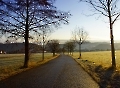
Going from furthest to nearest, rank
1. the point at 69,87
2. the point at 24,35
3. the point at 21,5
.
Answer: the point at 24,35 → the point at 21,5 → the point at 69,87

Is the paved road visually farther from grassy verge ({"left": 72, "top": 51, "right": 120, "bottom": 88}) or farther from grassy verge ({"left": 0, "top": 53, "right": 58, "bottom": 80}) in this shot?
grassy verge ({"left": 0, "top": 53, "right": 58, "bottom": 80})

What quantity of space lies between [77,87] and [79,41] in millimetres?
52693

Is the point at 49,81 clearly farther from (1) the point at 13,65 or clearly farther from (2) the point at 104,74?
(1) the point at 13,65

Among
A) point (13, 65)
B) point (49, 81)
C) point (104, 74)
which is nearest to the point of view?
point (49, 81)

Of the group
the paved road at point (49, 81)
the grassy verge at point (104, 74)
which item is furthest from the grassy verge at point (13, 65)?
the grassy verge at point (104, 74)

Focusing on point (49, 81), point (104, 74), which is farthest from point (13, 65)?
point (49, 81)

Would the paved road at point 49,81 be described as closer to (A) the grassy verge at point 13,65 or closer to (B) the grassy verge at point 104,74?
(B) the grassy verge at point 104,74

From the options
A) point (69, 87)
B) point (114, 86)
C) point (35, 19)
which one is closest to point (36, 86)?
point (69, 87)

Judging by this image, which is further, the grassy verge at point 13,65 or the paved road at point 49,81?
the grassy verge at point 13,65

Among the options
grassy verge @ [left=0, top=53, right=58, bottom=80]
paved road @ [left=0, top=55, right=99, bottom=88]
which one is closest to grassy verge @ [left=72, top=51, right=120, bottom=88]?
paved road @ [left=0, top=55, right=99, bottom=88]

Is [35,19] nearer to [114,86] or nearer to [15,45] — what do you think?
[15,45]

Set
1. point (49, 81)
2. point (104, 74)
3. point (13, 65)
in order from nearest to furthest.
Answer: point (49, 81) → point (104, 74) → point (13, 65)

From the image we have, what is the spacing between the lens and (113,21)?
67.9 ft

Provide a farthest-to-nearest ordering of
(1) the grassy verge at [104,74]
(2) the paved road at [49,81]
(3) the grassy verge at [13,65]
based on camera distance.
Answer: (3) the grassy verge at [13,65], (1) the grassy verge at [104,74], (2) the paved road at [49,81]
